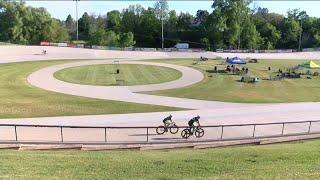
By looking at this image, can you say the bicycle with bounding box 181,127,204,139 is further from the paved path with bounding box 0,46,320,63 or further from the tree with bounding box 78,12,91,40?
the tree with bounding box 78,12,91,40

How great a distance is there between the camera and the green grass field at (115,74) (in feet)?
159

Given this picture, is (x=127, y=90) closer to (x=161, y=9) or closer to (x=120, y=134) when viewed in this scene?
(x=120, y=134)

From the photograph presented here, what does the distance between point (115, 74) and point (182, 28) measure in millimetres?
77530

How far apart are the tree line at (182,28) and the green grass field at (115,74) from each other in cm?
4770

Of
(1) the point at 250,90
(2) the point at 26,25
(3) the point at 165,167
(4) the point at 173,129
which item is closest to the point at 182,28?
(2) the point at 26,25

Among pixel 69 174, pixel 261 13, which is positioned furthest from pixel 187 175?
pixel 261 13

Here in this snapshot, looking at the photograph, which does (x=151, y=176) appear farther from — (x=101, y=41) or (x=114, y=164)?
(x=101, y=41)

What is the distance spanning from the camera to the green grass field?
48.4 metres

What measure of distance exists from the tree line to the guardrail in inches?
3309

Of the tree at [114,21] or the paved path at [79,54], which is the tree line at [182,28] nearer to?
the tree at [114,21]

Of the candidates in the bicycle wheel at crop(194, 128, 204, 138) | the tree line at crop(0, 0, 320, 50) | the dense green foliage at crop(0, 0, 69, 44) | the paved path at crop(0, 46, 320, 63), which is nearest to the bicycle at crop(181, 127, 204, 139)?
the bicycle wheel at crop(194, 128, 204, 138)

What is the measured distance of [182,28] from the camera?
128625 millimetres

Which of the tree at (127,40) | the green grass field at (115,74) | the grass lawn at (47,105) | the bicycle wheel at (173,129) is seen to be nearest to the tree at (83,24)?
the tree at (127,40)

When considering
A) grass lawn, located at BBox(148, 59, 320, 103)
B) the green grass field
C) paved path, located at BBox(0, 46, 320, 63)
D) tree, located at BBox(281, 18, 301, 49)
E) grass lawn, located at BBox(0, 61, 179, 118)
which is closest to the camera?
grass lawn, located at BBox(0, 61, 179, 118)
